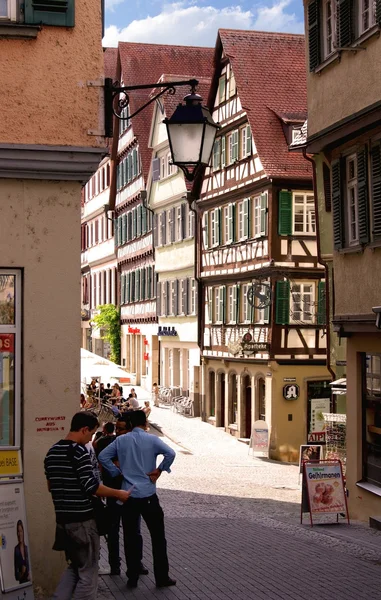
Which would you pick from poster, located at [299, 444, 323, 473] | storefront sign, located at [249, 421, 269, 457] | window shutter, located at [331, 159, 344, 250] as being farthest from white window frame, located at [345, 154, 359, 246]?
storefront sign, located at [249, 421, 269, 457]

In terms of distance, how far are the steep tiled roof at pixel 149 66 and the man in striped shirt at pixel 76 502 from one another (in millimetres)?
43501

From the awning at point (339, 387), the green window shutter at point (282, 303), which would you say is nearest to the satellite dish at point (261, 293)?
the green window shutter at point (282, 303)

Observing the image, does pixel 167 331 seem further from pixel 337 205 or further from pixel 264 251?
pixel 337 205

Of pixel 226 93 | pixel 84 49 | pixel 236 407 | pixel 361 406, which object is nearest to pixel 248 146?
pixel 226 93

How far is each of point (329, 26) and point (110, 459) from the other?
1204 centimetres

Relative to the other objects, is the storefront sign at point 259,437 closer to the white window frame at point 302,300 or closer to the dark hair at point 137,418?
the white window frame at point 302,300

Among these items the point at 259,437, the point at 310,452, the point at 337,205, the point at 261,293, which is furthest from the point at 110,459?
the point at 261,293

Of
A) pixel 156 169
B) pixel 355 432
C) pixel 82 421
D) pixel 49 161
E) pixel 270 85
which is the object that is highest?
pixel 270 85

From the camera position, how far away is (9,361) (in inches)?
357

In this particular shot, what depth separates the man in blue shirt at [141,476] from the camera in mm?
9766

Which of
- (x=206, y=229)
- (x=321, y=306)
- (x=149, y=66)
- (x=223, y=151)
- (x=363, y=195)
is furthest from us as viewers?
(x=149, y=66)

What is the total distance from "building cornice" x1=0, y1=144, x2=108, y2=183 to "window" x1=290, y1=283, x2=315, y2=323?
26.9 meters

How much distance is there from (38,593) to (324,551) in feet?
14.9

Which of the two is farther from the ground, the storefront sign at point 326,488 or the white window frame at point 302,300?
the white window frame at point 302,300
